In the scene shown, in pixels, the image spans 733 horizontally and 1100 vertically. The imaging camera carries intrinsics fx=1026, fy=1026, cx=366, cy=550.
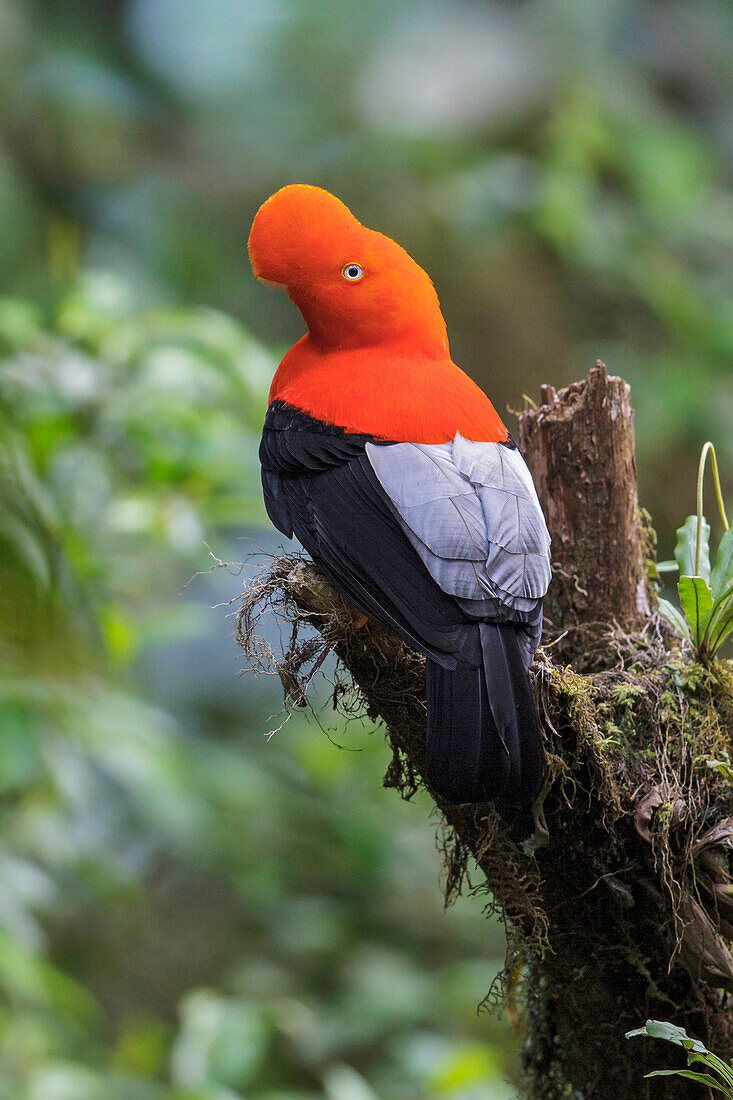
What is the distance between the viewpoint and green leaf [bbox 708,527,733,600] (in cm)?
197

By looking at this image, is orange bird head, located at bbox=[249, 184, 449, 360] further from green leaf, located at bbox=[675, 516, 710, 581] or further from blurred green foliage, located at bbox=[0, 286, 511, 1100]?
green leaf, located at bbox=[675, 516, 710, 581]

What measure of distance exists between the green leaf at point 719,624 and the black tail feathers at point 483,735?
1.68 feet

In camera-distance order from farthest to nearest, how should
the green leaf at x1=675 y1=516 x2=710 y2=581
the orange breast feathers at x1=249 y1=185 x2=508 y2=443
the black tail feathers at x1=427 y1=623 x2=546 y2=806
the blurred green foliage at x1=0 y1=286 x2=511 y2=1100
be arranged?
the blurred green foliage at x1=0 y1=286 x2=511 y2=1100
the green leaf at x1=675 y1=516 x2=710 y2=581
the orange breast feathers at x1=249 y1=185 x2=508 y2=443
the black tail feathers at x1=427 y1=623 x2=546 y2=806

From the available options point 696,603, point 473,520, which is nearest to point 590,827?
point 696,603

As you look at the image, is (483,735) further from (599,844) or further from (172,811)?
(172,811)

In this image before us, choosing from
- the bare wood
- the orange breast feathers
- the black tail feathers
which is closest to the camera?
the black tail feathers

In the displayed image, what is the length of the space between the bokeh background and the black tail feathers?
541 mm

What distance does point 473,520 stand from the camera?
1861 mm

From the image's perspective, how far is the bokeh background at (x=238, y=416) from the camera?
8.56ft

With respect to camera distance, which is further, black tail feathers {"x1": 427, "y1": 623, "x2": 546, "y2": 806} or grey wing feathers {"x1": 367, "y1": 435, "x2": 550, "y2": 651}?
grey wing feathers {"x1": 367, "y1": 435, "x2": 550, "y2": 651}

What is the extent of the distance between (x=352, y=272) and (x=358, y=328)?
0.12 meters

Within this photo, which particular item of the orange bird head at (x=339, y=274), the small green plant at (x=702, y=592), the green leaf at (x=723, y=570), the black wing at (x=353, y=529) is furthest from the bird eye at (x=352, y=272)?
the green leaf at (x=723, y=570)

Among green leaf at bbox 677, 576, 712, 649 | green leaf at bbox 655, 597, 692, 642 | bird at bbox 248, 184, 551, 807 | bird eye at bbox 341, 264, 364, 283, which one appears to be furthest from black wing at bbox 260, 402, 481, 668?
green leaf at bbox 655, 597, 692, 642

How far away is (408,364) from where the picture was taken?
2148mm
